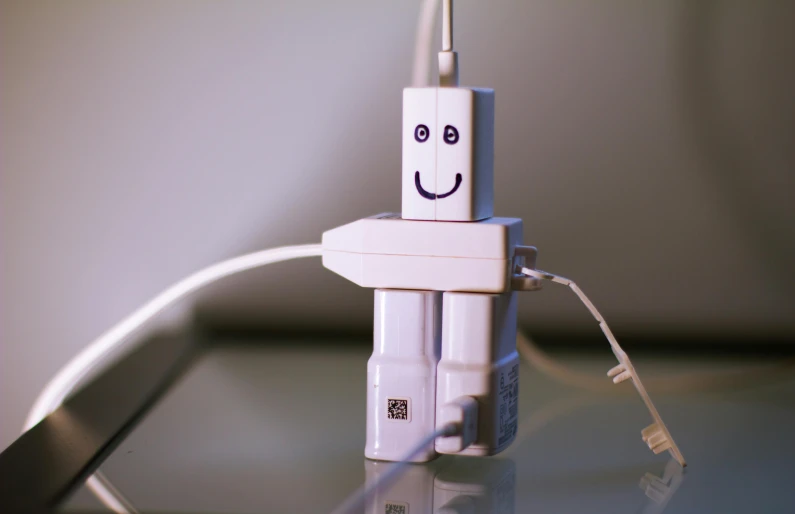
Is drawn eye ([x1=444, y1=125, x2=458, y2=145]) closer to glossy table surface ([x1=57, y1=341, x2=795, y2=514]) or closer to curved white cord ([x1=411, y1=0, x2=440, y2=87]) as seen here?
A: glossy table surface ([x1=57, y1=341, x2=795, y2=514])

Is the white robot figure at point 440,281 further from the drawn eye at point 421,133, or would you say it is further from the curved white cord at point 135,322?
the curved white cord at point 135,322

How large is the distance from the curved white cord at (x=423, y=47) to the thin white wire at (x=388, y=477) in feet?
1.75

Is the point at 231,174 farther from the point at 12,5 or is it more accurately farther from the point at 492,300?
the point at 492,300

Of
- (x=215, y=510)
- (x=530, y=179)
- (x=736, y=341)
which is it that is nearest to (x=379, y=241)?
(x=215, y=510)

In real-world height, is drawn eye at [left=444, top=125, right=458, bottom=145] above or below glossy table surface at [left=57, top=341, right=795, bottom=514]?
above

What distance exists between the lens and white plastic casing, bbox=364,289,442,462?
0.68 metres

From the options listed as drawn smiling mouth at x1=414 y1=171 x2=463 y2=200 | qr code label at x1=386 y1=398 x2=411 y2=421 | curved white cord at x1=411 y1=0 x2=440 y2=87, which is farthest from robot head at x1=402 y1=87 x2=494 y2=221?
curved white cord at x1=411 y1=0 x2=440 y2=87

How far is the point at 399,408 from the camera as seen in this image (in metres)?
0.68

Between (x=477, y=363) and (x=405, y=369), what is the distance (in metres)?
0.05

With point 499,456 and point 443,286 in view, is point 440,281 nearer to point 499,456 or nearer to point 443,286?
point 443,286

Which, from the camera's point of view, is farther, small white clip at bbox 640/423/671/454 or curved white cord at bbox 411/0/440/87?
curved white cord at bbox 411/0/440/87

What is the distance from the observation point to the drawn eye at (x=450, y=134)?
0.67 meters

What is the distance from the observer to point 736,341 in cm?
110

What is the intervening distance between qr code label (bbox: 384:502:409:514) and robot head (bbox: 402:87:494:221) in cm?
20
